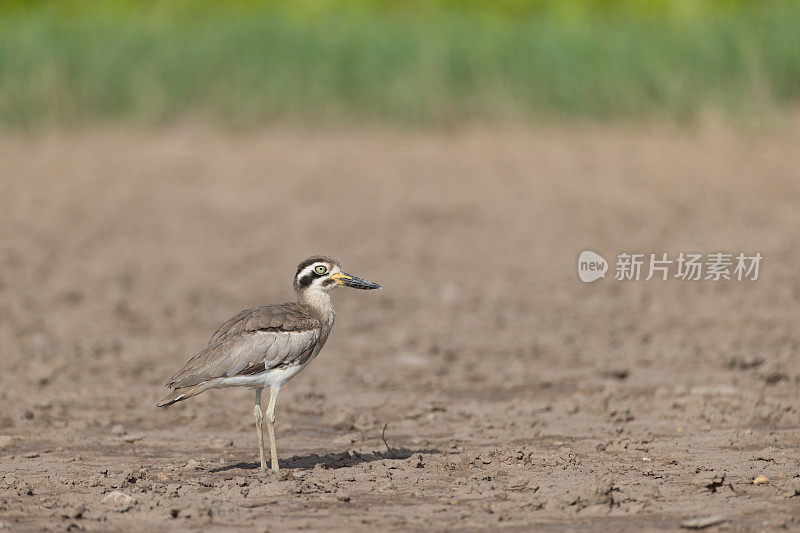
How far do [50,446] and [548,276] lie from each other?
567 centimetres

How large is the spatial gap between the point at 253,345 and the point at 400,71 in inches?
377

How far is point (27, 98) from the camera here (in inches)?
595

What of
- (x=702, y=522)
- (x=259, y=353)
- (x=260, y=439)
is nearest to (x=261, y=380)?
(x=259, y=353)

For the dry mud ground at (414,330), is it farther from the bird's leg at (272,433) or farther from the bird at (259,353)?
the bird at (259,353)

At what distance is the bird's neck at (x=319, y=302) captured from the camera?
253 inches

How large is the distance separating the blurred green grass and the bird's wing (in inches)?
361

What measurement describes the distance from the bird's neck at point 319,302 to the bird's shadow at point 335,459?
2.22 ft

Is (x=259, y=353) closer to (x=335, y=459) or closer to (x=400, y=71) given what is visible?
(x=335, y=459)

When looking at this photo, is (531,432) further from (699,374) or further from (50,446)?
(50,446)

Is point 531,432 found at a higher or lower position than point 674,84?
lower

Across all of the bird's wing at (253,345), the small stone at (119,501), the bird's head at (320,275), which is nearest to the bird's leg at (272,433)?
the bird's wing at (253,345)

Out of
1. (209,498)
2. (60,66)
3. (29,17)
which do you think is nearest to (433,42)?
(60,66)

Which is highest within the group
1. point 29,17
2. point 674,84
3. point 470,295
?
point 29,17

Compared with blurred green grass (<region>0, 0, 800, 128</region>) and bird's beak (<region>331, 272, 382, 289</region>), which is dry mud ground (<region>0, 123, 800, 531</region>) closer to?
blurred green grass (<region>0, 0, 800, 128</region>)
